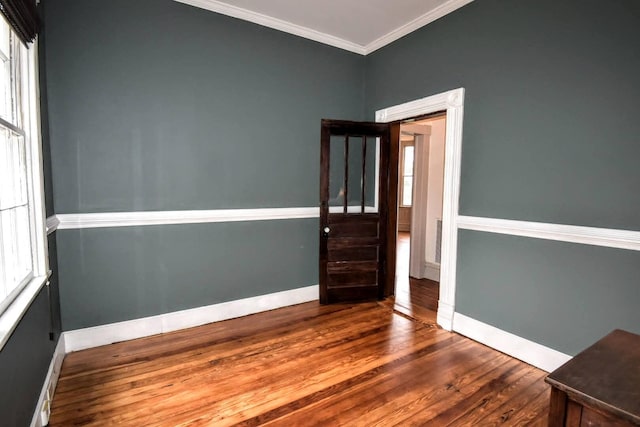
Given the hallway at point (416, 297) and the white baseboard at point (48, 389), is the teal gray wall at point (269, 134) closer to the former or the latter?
the white baseboard at point (48, 389)

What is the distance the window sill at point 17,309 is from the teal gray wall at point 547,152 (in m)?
2.99

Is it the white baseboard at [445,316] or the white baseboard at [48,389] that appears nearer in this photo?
the white baseboard at [48,389]

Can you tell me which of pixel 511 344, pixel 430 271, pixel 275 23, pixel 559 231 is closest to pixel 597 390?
pixel 559 231

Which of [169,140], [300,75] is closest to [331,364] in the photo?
[169,140]

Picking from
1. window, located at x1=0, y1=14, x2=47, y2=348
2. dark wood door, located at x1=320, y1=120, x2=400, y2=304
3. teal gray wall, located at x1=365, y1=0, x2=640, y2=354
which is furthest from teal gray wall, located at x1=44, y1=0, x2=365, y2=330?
teal gray wall, located at x1=365, y1=0, x2=640, y2=354

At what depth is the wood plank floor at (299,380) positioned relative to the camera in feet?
5.96

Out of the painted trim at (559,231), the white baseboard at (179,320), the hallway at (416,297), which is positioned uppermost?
the painted trim at (559,231)

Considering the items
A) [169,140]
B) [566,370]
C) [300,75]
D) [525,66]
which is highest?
[300,75]

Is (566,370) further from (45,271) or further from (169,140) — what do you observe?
(169,140)

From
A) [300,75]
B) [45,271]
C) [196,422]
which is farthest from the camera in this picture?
[300,75]

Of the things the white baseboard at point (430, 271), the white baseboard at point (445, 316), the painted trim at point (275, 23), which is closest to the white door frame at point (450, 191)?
the white baseboard at point (445, 316)

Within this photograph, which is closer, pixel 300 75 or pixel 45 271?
pixel 45 271

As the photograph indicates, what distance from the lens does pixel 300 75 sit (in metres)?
3.42

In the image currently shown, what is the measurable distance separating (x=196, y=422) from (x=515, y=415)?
185cm
